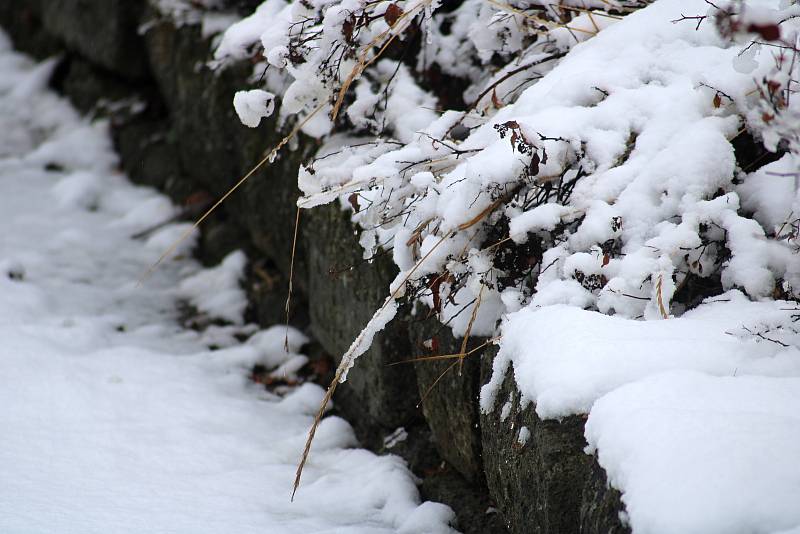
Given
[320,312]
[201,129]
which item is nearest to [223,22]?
[201,129]

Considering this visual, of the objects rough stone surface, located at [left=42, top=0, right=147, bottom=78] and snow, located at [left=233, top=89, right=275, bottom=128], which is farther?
rough stone surface, located at [left=42, top=0, right=147, bottom=78]

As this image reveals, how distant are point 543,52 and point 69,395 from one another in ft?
6.41

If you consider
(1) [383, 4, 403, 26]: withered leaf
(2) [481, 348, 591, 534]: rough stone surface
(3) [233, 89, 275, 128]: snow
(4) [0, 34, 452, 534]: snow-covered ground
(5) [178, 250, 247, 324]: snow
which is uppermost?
(1) [383, 4, 403, 26]: withered leaf

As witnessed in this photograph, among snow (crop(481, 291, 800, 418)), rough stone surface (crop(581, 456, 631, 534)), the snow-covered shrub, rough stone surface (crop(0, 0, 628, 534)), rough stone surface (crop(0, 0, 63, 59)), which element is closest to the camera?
rough stone surface (crop(581, 456, 631, 534))

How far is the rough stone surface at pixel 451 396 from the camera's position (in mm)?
1945

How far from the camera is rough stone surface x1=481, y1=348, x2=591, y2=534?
1.35 m

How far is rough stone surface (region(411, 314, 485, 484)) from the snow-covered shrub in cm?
9

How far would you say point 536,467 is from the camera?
142 centimetres

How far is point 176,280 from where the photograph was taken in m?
3.72

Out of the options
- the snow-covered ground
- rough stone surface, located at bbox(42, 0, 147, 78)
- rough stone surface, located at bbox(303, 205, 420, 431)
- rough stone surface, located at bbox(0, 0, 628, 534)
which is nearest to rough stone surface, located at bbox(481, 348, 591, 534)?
rough stone surface, located at bbox(0, 0, 628, 534)

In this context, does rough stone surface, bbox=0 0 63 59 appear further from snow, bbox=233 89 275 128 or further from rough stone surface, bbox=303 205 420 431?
snow, bbox=233 89 275 128

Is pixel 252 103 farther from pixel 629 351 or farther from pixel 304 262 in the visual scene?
pixel 629 351

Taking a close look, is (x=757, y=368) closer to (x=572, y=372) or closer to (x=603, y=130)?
(x=572, y=372)

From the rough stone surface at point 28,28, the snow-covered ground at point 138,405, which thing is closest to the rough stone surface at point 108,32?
the rough stone surface at point 28,28
